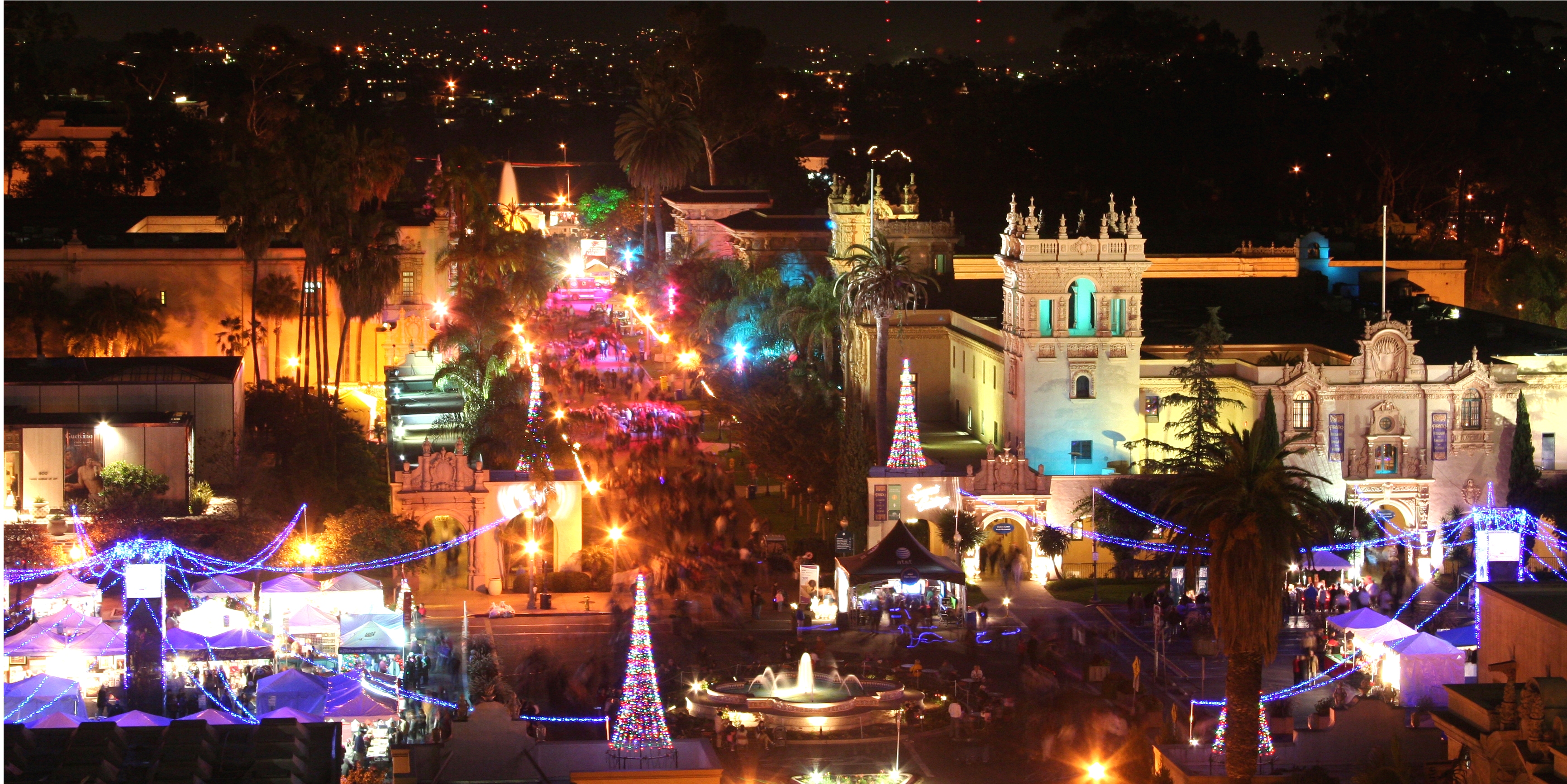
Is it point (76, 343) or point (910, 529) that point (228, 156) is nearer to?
point (76, 343)

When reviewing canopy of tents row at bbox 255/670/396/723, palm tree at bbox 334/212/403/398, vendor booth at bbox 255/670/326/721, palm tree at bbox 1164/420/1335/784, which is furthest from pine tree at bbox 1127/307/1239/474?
palm tree at bbox 334/212/403/398

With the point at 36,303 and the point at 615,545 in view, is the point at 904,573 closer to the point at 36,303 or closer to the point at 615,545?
the point at 615,545

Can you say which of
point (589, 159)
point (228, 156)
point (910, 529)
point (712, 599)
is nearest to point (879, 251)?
point (910, 529)

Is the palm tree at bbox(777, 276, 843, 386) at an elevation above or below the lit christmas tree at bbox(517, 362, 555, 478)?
above

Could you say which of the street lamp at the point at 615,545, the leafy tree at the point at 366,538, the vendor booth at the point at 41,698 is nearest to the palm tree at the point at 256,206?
the leafy tree at the point at 366,538

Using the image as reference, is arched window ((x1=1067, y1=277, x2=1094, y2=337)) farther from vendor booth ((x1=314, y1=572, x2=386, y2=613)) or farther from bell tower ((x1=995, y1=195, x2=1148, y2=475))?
vendor booth ((x1=314, y1=572, x2=386, y2=613))

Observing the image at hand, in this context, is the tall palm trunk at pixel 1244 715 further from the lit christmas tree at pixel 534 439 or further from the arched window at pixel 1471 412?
the arched window at pixel 1471 412
